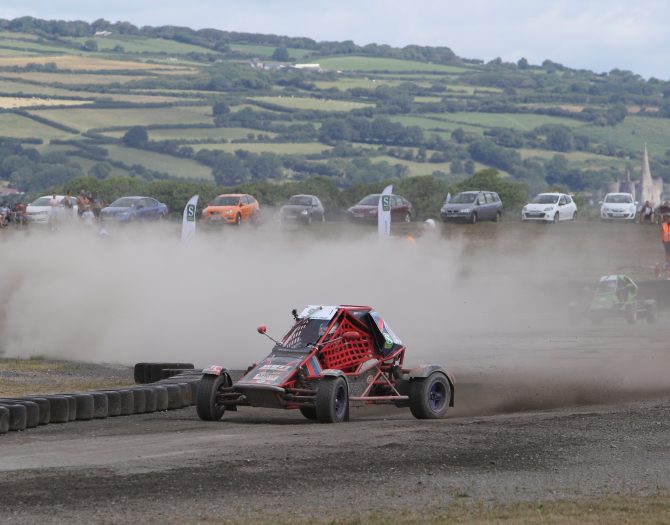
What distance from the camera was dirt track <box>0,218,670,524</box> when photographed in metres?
12.1

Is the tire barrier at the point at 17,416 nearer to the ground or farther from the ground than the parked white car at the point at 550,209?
farther from the ground

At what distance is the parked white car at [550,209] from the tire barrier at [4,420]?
47.9 m

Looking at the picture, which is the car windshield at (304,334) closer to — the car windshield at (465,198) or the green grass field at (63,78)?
the car windshield at (465,198)

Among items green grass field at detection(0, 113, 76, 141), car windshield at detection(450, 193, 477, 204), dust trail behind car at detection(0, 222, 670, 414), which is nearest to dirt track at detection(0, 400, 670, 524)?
dust trail behind car at detection(0, 222, 670, 414)

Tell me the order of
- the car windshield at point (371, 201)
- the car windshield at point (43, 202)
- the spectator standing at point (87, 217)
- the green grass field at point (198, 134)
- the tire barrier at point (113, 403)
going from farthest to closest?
1. the green grass field at point (198, 134)
2. the car windshield at point (371, 201)
3. the car windshield at point (43, 202)
4. the spectator standing at point (87, 217)
5. the tire barrier at point (113, 403)

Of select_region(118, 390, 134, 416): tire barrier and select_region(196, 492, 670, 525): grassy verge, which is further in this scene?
select_region(118, 390, 134, 416): tire barrier

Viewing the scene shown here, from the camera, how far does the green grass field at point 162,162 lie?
152m

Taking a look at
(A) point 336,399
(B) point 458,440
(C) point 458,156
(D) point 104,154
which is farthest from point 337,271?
(C) point 458,156

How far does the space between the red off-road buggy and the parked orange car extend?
125ft

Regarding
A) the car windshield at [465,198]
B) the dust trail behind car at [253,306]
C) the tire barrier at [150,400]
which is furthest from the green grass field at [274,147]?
the tire barrier at [150,400]

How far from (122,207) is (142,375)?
32193 mm

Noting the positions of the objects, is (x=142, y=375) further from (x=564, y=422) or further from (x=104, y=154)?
(x=104, y=154)

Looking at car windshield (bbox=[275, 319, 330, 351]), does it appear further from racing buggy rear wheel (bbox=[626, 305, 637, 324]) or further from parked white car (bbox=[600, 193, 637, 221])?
parked white car (bbox=[600, 193, 637, 221])

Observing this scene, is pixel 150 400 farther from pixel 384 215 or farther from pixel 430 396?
pixel 384 215
